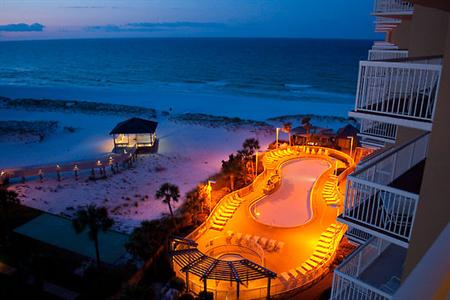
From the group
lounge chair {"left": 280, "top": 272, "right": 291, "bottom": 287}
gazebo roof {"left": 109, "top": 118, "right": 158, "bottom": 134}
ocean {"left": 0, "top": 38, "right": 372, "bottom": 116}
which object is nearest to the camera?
lounge chair {"left": 280, "top": 272, "right": 291, "bottom": 287}

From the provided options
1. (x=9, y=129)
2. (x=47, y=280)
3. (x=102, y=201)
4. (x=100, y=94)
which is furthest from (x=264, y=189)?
(x=100, y=94)

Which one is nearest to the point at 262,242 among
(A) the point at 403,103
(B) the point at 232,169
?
(B) the point at 232,169

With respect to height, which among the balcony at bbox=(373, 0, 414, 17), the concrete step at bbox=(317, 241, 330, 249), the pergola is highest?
the balcony at bbox=(373, 0, 414, 17)

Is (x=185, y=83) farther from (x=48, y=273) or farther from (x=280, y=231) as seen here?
(x=48, y=273)

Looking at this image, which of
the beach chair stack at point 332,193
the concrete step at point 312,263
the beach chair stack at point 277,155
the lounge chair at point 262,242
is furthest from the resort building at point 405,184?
the beach chair stack at point 277,155

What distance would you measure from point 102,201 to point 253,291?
36.1ft

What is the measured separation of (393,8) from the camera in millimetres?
11344

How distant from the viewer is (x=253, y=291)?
1108cm

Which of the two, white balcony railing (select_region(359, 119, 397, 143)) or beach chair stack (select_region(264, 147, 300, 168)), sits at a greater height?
white balcony railing (select_region(359, 119, 397, 143))

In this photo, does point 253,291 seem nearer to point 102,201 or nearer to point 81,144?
point 102,201

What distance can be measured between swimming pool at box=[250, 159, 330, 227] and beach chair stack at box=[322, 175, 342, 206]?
836mm

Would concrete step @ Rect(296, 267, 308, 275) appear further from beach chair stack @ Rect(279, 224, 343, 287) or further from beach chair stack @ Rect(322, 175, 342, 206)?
beach chair stack @ Rect(322, 175, 342, 206)

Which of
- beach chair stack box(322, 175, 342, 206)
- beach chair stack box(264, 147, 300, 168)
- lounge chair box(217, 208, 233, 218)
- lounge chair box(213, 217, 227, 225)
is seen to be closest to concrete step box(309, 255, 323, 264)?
beach chair stack box(322, 175, 342, 206)

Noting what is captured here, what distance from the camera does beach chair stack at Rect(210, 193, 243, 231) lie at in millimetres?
15438
